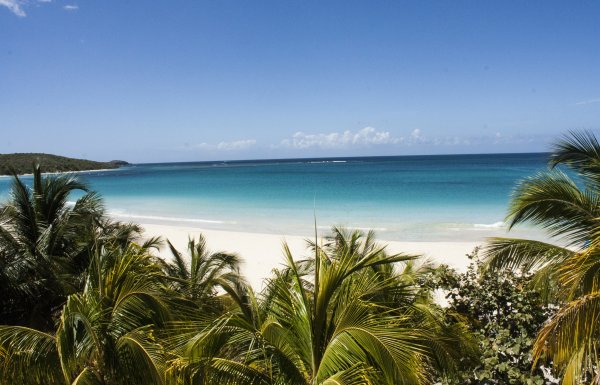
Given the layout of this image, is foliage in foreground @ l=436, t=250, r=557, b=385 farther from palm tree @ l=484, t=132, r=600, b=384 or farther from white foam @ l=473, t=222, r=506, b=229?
white foam @ l=473, t=222, r=506, b=229

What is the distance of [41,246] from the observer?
675 cm

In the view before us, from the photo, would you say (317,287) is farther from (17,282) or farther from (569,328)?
(17,282)

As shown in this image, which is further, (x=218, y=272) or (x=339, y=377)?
(x=218, y=272)

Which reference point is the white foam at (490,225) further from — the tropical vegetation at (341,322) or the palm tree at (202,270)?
the palm tree at (202,270)

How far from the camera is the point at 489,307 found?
17.9ft

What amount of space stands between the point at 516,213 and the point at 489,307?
1.51 metres

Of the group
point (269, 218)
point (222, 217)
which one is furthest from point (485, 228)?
point (222, 217)

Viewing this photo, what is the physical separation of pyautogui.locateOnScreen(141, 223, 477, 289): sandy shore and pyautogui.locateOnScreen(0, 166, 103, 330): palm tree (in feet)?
19.5

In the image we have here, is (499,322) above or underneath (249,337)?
underneath

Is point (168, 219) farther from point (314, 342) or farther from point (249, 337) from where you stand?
point (314, 342)

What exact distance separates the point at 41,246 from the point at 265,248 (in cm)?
1186

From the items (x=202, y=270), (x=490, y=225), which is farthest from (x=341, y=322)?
(x=490, y=225)

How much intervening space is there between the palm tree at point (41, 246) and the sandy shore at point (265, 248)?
5.96 meters

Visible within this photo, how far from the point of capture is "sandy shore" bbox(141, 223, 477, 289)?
47.9 ft
